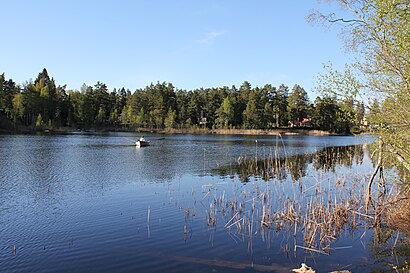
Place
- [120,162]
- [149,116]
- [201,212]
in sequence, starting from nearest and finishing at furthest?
1. [201,212]
2. [120,162]
3. [149,116]

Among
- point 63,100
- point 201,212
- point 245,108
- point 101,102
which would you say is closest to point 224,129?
point 245,108

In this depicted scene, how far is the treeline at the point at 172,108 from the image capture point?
9296cm

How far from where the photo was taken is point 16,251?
9711 millimetres

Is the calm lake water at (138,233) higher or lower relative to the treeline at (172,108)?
lower

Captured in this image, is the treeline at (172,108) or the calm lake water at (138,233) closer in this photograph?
the calm lake water at (138,233)

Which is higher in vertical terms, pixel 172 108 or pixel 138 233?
pixel 172 108

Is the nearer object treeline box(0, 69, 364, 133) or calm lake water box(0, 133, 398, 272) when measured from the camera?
calm lake water box(0, 133, 398, 272)

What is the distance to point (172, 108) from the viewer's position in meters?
114

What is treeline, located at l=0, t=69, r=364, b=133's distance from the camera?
9296cm

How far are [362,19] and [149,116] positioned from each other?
100291 mm

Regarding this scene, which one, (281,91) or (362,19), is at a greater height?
(281,91)

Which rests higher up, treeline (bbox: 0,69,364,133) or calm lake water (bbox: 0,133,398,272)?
treeline (bbox: 0,69,364,133)

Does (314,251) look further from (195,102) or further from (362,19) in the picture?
(195,102)

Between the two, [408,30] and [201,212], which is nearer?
[408,30]
